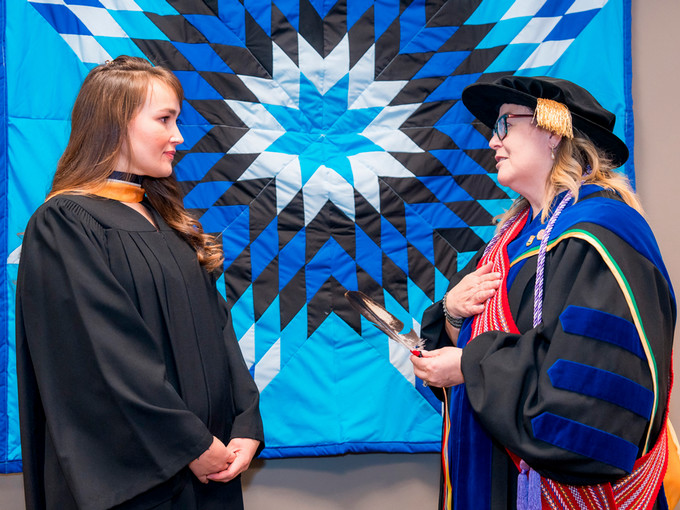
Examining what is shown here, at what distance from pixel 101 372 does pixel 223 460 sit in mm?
336

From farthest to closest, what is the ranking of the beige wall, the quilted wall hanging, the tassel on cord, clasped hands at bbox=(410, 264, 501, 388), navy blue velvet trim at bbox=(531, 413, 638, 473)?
the beige wall
the quilted wall hanging
clasped hands at bbox=(410, 264, 501, 388)
the tassel on cord
navy blue velvet trim at bbox=(531, 413, 638, 473)

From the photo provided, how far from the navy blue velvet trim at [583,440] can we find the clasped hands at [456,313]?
0.24 metres

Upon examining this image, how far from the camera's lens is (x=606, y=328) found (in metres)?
1.15

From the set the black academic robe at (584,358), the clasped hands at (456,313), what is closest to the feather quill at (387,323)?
the clasped hands at (456,313)

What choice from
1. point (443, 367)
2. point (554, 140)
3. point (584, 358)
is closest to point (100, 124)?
point (443, 367)

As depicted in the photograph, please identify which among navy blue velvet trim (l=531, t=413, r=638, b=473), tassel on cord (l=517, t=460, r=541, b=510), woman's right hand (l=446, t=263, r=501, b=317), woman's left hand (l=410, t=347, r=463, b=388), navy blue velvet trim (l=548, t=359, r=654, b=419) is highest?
woman's right hand (l=446, t=263, r=501, b=317)

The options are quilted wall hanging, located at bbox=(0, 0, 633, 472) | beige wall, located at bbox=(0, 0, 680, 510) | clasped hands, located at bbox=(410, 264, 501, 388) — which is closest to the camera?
clasped hands, located at bbox=(410, 264, 501, 388)

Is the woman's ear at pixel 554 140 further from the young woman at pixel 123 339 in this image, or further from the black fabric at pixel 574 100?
the young woman at pixel 123 339

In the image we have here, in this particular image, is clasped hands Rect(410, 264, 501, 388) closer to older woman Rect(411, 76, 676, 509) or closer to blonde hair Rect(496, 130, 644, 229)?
older woman Rect(411, 76, 676, 509)

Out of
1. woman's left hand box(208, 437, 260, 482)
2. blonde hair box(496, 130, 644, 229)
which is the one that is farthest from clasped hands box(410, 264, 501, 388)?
woman's left hand box(208, 437, 260, 482)

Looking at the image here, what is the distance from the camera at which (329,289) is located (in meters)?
2.01

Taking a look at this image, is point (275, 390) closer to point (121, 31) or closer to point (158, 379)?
point (158, 379)

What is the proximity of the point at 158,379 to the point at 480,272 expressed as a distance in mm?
823

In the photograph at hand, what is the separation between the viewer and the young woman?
1184 mm
